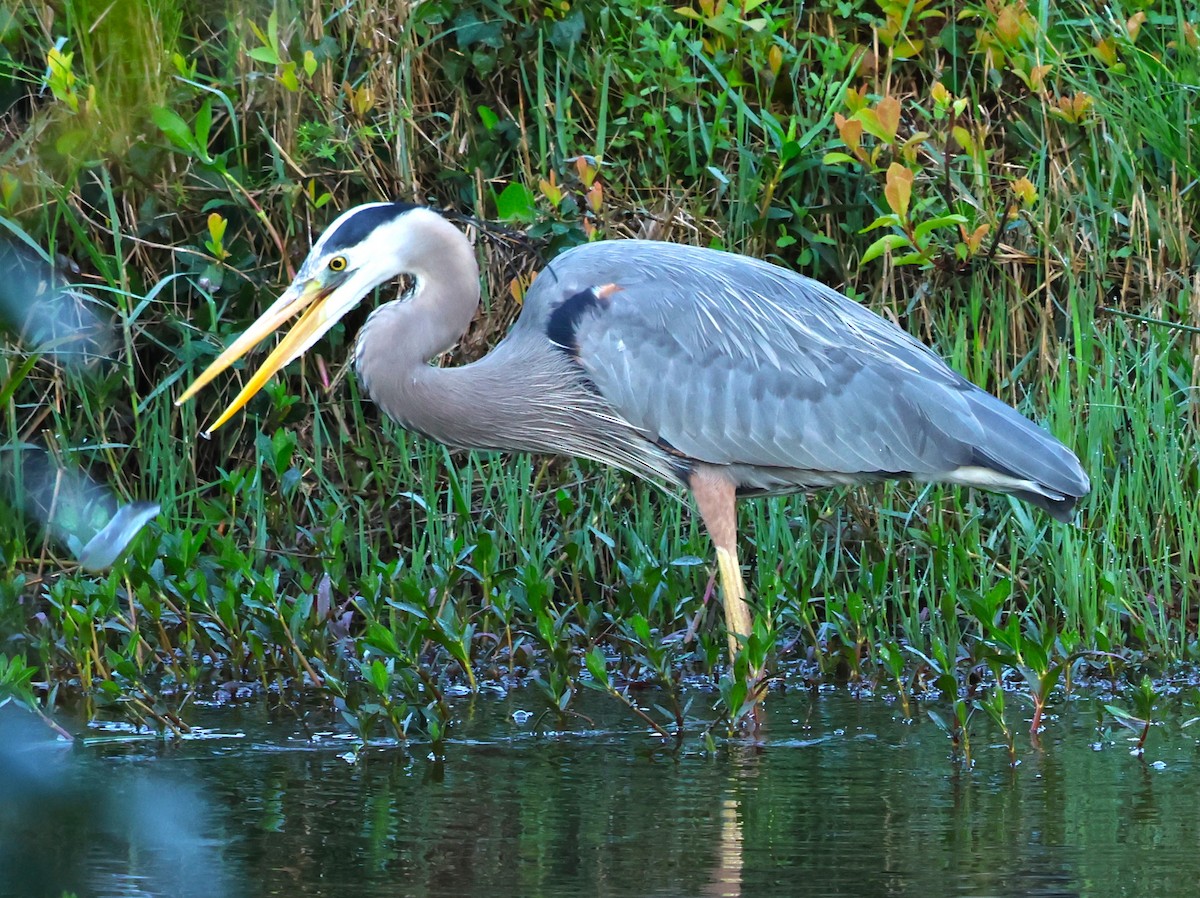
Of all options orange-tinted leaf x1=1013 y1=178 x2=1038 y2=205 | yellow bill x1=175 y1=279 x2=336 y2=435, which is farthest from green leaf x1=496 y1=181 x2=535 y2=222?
orange-tinted leaf x1=1013 y1=178 x2=1038 y2=205

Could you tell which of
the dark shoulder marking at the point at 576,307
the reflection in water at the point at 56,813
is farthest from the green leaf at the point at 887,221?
the reflection in water at the point at 56,813

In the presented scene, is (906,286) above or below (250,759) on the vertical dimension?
above

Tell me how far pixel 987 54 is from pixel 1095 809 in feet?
11.6

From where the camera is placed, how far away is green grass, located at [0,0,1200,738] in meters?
4.73

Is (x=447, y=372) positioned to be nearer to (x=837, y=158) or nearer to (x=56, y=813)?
(x=837, y=158)

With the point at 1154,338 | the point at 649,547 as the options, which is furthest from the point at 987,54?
the point at 649,547

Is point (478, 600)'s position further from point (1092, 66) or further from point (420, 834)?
point (1092, 66)

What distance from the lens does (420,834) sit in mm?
3008

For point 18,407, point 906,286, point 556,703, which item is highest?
point 906,286

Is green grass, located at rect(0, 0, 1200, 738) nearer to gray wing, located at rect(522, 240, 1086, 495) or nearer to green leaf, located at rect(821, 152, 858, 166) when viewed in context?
green leaf, located at rect(821, 152, 858, 166)

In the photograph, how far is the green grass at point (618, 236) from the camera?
186 inches

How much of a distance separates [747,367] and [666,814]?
2135mm

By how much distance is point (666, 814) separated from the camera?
10.5ft

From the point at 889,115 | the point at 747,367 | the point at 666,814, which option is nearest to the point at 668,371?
the point at 747,367
